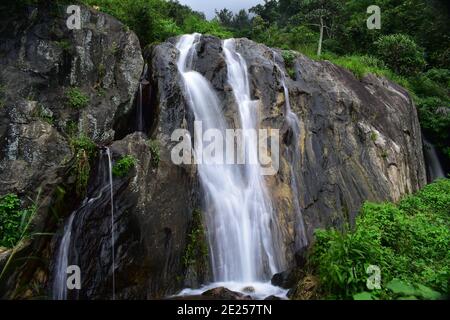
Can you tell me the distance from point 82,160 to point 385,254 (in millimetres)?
5899

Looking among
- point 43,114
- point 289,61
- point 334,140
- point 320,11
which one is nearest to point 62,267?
point 43,114

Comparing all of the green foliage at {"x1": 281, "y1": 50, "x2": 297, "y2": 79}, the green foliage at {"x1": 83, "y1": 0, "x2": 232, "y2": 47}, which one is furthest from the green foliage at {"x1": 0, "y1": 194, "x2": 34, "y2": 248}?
the green foliage at {"x1": 281, "y1": 50, "x2": 297, "y2": 79}

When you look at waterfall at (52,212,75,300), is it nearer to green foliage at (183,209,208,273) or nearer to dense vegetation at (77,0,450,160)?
green foliage at (183,209,208,273)

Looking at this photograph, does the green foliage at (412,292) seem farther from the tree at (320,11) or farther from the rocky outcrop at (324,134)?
the tree at (320,11)

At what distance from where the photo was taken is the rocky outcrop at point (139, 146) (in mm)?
7090

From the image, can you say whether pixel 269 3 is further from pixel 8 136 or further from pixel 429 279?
pixel 429 279

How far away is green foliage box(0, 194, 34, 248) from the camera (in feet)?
Result: 22.6

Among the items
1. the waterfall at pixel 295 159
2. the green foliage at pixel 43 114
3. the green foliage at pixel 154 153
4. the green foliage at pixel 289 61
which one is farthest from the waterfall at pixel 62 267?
the green foliage at pixel 289 61

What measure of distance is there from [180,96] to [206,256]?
4103 mm

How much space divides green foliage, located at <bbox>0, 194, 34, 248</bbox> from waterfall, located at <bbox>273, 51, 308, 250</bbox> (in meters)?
5.84

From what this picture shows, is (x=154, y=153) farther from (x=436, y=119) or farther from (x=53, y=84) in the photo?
(x=436, y=119)

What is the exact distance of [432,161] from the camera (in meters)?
17.7
